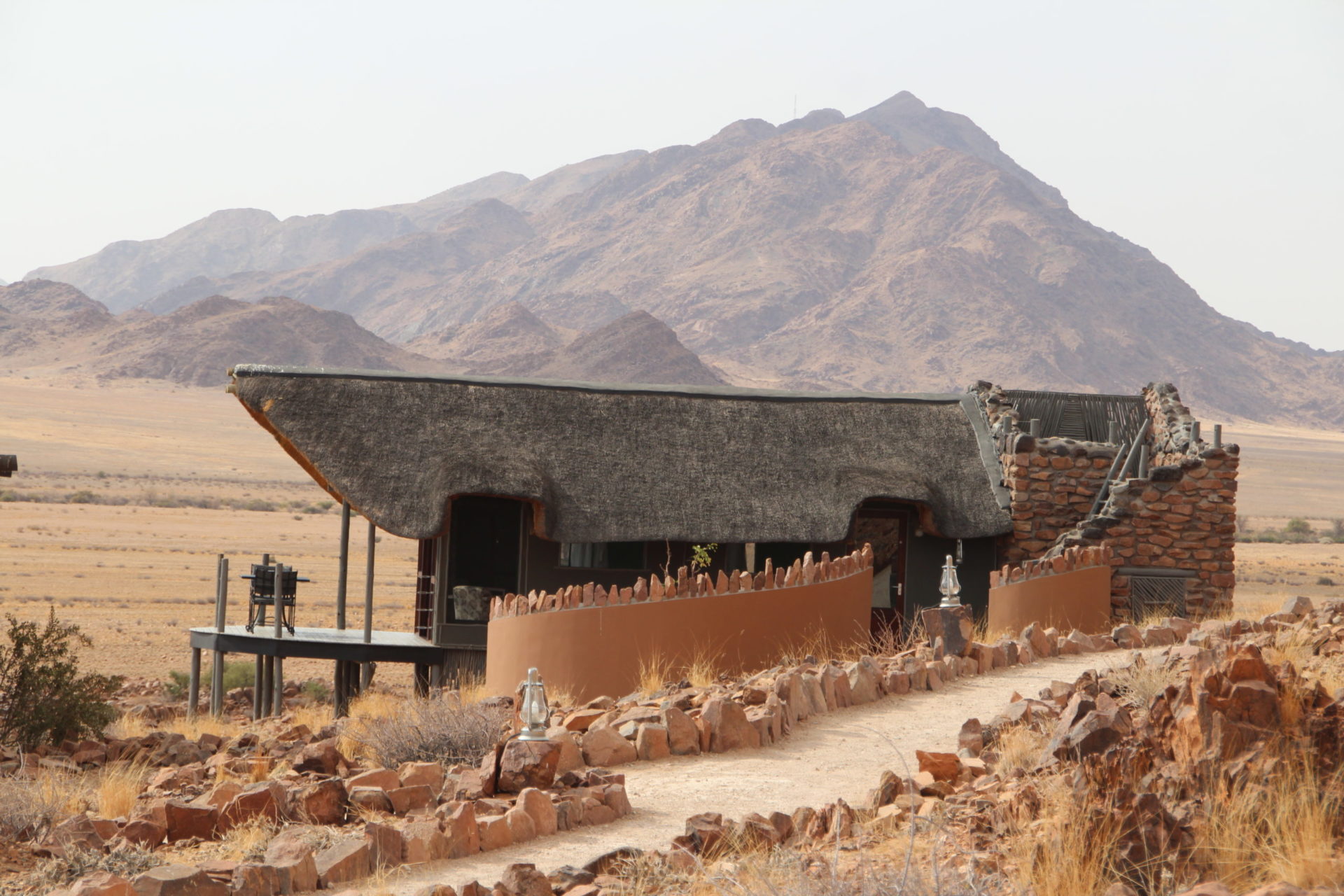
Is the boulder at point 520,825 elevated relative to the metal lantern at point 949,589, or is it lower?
lower

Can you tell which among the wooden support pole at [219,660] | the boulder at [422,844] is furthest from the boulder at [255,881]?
the wooden support pole at [219,660]

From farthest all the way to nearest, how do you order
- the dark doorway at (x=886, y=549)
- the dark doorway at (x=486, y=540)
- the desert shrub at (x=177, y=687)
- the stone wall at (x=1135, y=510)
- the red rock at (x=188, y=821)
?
the desert shrub at (x=177, y=687) < the dark doorway at (x=886, y=549) < the dark doorway at (x=486, y=540) < the stone wall at (x=1135, y=510) < the red rock at (x=188, y=821)

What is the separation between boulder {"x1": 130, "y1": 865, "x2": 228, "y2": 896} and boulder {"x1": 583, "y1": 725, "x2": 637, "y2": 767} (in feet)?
9.40

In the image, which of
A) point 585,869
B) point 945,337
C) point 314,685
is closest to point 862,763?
point 585,869

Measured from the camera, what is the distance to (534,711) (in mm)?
7445

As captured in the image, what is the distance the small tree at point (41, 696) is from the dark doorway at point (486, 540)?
4839 millimetres

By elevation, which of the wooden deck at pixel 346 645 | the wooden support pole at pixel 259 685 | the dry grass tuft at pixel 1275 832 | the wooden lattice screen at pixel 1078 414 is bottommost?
the wooden support pole at pixel 259 685

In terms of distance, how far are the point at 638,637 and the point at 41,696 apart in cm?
535

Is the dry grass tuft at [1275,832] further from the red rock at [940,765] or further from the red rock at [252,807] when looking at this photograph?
the red rock at [252,807]

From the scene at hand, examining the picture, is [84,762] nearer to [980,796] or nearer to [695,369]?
[980,796]

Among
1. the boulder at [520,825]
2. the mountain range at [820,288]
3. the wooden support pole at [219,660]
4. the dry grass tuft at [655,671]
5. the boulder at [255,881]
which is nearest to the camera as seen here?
the boulder at [255,881]

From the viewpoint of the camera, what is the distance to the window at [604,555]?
53.4ft

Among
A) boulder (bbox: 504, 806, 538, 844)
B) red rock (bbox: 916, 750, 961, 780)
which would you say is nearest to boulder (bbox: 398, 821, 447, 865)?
boulder (bbox: 504, 806, 538, 844)

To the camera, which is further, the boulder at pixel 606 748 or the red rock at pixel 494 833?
the boulder at pixel 606 748
